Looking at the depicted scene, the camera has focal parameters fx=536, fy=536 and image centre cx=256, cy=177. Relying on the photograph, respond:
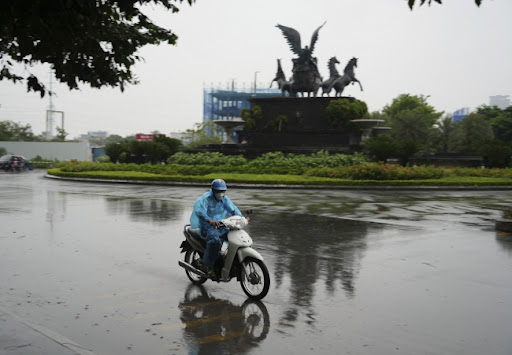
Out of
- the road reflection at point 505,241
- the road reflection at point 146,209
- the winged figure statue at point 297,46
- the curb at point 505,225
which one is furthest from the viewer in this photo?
the winged figure statue at point 297,46

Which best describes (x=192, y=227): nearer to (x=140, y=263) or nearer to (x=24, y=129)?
(x=140, y=263)

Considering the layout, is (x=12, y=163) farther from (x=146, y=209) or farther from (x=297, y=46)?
(x=146, y=209)

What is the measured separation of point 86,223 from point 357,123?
2644 centimetres

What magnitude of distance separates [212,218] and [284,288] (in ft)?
4.22

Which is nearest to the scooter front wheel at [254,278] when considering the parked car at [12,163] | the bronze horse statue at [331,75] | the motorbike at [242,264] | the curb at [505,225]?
the motorbike at [242,264]

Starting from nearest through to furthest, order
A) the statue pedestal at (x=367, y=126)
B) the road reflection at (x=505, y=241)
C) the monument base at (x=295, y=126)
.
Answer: the road reflection at (x=505, y=241) → the statue pedestal at (x=367, y=126) → the monument base at (x=295, y=126)

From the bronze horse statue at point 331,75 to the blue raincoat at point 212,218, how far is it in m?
33.9

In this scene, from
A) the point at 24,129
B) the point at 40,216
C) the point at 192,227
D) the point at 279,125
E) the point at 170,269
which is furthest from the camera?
the point at 24,129

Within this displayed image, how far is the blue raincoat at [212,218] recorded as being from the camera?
21.8 ft

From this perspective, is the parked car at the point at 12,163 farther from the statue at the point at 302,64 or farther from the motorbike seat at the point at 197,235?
the motorbike seat at the point at 197,235

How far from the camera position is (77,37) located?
537 cm

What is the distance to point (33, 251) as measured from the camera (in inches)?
362

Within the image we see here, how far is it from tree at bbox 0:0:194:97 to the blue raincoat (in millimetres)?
1826

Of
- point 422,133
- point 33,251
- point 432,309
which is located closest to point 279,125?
point 422,133
